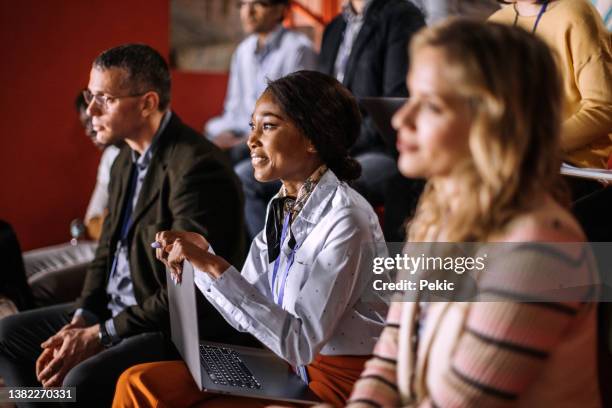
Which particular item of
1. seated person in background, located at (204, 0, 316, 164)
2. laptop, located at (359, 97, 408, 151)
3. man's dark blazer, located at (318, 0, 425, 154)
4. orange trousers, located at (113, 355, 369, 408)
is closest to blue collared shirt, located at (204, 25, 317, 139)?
seated person in background, located at (204, 0, 316, 164)

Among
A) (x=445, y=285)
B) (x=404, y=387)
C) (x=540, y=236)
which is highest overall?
(x=540, y=236)

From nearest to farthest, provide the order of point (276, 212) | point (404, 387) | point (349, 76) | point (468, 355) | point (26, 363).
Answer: point (468, 355) < point (404, 387) < point (276, 212) < point (26, 363) < point (349, 76)

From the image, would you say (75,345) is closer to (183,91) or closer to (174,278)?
(174,278)

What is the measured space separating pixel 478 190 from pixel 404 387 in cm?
30

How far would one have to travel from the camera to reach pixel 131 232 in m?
2.21

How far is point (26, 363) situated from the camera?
223 centimetres

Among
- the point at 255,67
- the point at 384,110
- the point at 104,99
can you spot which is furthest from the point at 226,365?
the point at 255,67

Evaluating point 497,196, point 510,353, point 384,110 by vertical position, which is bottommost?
point 384,110

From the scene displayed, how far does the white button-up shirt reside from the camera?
144 cm

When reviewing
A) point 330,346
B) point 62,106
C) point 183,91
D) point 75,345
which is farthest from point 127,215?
point 183,91

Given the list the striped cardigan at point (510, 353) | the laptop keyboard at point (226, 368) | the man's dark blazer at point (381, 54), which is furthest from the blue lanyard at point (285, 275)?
the man's dark blazer at point (381, 54)

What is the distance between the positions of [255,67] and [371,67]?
102 cm

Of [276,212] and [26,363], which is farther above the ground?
[276,212]

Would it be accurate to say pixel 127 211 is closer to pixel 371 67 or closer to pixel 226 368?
pixel 226 368
